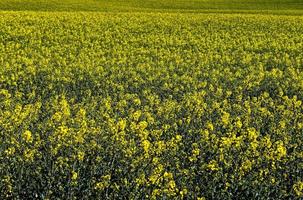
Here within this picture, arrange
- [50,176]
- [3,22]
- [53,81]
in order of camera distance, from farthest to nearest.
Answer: [3,22], [53,81], [50,176]

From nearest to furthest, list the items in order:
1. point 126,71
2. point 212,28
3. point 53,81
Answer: point 53,81, point 126,71, point 212,28

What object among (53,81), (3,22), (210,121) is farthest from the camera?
(3,22)

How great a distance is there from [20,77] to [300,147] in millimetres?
7934

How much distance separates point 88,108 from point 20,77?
389 centimetres

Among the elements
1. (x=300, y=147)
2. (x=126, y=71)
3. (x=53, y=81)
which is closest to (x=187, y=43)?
(x=126, y=71)

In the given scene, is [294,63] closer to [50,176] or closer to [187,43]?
[187,43]

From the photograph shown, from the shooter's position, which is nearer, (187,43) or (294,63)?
(294,63)

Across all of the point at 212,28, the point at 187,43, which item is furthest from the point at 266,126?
the point at 212,28

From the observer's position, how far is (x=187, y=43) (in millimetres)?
19500

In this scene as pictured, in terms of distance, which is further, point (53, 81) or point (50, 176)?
point (53, 81)

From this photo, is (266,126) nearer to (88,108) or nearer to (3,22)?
(88,108)

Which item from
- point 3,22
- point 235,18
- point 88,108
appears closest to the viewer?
point 88,108

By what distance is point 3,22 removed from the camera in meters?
22.1

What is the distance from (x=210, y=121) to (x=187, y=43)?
1058 cm
